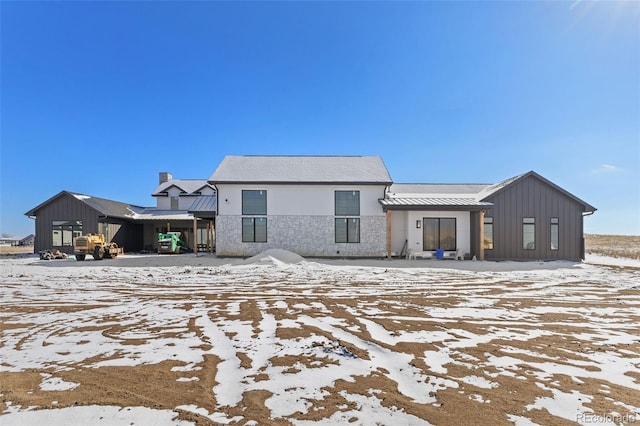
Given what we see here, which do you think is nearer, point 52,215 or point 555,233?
point 555,233

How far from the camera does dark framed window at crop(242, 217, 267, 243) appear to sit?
16.9 m

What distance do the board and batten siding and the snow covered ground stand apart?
8.71 m

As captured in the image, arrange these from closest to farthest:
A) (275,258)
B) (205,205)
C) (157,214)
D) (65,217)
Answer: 1. (275,258)
2. (205,205)
3. (65,217)
4. (157,214)

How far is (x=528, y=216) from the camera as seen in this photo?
1644 centimetres

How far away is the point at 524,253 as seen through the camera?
16.4 meters

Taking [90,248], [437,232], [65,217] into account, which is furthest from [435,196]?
[65,217]

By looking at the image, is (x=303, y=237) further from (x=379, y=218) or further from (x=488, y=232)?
(x=488, y=232)

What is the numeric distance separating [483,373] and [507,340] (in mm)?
1354

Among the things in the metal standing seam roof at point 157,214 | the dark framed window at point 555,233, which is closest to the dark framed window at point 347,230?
the dark framed window at point 555,233

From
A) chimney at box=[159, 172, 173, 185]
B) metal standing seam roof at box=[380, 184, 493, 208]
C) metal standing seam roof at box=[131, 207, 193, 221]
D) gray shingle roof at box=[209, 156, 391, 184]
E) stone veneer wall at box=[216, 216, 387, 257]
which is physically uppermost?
chimney at box=[159, 172, 173, 185]

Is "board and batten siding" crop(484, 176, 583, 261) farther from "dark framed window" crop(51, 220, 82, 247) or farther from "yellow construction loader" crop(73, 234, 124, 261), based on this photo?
"dark framed window" crop(51, 220, 82, 247)

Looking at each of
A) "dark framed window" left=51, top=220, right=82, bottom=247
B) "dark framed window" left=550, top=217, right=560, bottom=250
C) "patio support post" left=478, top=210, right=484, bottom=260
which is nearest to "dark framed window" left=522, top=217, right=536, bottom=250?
"dark framed window" left=550, top=217, right=560, bottom=250

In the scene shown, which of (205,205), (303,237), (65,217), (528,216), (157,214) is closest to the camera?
(528,216)

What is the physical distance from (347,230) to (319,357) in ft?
43.3
